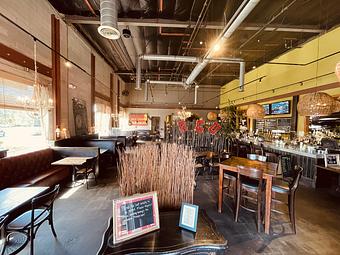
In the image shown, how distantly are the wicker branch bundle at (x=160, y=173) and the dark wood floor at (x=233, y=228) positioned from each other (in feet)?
4.21

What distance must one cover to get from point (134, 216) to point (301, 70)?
7.11 metres

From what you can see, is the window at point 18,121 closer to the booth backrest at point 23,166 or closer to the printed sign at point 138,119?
the booth backrest at point 23,166

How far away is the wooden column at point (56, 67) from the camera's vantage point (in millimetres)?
4535

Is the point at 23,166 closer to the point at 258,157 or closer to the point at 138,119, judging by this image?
the point at 258,157

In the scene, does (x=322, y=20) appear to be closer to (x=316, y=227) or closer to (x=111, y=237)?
(x=316, y=227)

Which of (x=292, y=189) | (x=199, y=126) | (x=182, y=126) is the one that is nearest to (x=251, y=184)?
(x=292, y=189)

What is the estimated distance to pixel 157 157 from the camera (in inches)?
56.2

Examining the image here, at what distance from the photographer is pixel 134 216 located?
1.13 m

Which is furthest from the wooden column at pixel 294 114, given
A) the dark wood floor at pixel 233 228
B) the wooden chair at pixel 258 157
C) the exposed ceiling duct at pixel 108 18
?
the exposed ceiling duct at pixel 108 18

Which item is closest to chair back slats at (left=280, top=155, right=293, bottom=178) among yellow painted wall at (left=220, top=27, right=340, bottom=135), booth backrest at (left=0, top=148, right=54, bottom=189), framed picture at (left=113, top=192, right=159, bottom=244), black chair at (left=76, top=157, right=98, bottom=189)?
yellow painted wall at (left=220, top=27, right=340, bottom=135)

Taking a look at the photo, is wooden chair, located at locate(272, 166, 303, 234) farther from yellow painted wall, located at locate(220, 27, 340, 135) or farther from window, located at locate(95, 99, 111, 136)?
window, located at locate(95, 99, 111, 136)

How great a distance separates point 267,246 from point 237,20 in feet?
11.9

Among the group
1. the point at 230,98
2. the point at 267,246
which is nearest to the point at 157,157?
the point at 267,246

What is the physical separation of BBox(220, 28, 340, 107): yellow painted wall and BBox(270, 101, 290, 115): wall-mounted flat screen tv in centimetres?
38
